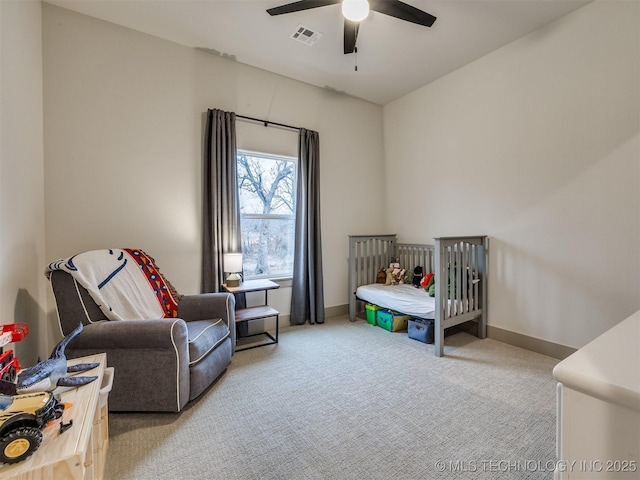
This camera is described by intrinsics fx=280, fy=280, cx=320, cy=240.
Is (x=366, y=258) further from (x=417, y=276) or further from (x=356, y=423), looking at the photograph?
(x=356, y=423)

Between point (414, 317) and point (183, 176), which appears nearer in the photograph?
point (183, 176)

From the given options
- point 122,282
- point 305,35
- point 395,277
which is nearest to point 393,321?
point 395,277

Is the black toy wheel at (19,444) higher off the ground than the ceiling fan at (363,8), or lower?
lower

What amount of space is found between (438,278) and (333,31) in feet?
7.85

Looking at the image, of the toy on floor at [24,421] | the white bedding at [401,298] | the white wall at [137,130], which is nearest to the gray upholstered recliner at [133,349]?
the toy on floor at [24,421]

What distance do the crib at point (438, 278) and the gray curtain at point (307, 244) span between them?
45 cm

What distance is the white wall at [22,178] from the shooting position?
1656 mm

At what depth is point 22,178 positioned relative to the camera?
1.85 metres

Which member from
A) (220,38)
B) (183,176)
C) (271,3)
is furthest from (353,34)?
(183,176)

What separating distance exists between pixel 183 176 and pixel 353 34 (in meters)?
1.96

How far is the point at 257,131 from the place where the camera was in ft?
10.2

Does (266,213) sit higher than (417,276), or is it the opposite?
(266,213)

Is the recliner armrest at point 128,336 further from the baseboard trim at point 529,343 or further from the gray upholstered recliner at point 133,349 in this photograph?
the baseboard trim at point 529,343

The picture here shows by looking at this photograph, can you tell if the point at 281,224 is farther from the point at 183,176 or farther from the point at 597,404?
the point at 597,404
